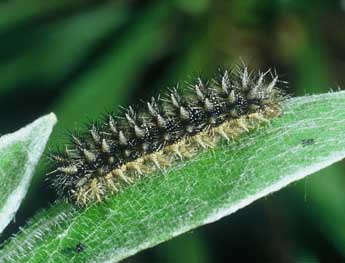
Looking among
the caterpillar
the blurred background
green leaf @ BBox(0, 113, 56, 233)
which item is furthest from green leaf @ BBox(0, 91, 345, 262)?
the blurred background

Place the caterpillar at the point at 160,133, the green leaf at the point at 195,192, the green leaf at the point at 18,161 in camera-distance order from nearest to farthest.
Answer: the green leaf at the point at 195,192 → the green leaf at the point at 18,161 → the caterpillar at the point at 160,133

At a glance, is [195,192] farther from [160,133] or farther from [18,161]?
[18,161]

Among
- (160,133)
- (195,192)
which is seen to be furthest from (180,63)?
(195,192)

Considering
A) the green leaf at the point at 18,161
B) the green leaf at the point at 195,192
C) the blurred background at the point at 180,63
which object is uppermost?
the green leaf at the point at 18,161

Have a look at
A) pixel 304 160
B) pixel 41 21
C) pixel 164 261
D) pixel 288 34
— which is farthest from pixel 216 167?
pixel 41 21

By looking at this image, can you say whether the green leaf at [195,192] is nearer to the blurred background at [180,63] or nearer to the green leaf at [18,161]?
the green leaf at [18,161]

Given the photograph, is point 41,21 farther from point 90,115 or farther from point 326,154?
point 326,154

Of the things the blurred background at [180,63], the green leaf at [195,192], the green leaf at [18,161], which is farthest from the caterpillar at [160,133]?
the blurred background at [180,63]

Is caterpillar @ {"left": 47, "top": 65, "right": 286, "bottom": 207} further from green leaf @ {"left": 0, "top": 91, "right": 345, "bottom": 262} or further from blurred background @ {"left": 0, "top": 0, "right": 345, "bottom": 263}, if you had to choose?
blurred background @ {"left": 0, "top": 0, "right": 345, "bottom": 263}
